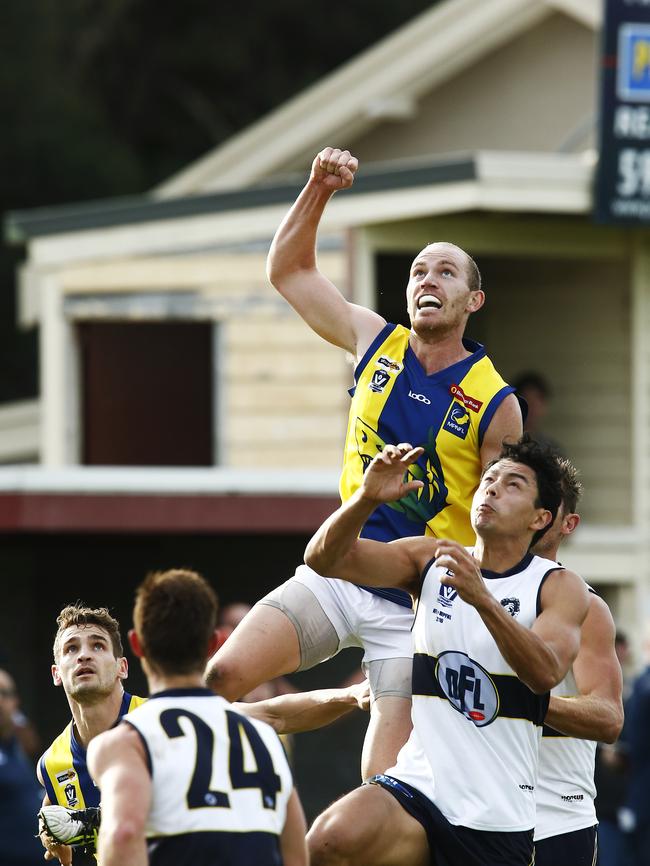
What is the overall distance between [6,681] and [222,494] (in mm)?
3396

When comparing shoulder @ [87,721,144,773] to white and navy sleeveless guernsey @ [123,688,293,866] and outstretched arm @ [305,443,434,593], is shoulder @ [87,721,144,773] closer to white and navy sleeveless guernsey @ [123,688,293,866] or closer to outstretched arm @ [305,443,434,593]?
white and navy sleeveless guernsey @ [123,688,293,866]

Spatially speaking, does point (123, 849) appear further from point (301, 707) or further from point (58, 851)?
point (301, 707)

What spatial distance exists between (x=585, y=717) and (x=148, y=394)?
12.4m

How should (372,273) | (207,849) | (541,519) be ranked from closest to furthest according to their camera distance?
(207,849) → (541,519) → (372,273)

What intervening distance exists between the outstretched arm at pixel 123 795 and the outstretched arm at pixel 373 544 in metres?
1.13

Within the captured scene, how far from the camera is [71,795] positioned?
268 inches

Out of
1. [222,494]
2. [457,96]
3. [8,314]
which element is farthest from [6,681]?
[8,314]

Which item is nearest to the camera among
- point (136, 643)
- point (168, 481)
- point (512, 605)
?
point (136, 643)

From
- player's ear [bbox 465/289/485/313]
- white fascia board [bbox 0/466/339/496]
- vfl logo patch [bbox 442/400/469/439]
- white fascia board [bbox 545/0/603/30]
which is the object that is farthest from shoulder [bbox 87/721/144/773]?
white fascia board [bbox 545/0/603/30]

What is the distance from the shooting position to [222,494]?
15.2m

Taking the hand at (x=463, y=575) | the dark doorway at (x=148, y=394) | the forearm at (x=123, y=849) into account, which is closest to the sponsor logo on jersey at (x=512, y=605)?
the hand at (x=463, y=575)

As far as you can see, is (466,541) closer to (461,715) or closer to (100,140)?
(461,715)

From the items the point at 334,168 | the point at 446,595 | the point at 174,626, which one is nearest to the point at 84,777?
the point at 446,595

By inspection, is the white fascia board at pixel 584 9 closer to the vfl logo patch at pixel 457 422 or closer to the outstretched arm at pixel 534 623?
the vfl logo patch at pixel 457 422
